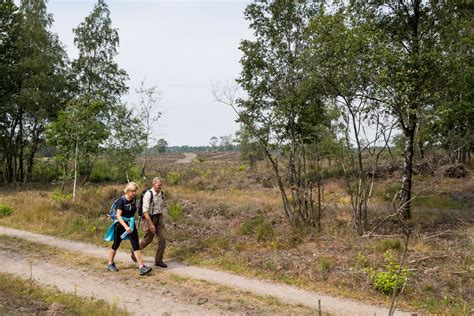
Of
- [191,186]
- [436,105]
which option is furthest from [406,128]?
[191,186]

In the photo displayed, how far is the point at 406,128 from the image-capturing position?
515 inches

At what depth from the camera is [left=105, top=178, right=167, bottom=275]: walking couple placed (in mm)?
7746

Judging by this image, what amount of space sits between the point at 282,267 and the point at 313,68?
6325 mm

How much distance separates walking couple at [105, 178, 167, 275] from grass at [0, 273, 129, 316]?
1496 mm

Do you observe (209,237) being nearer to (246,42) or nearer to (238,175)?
(246,42)

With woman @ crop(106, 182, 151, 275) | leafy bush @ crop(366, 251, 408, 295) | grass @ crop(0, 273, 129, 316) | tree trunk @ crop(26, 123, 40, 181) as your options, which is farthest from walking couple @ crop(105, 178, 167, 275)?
tree trunk @ crop(26, 123, 40, 181)

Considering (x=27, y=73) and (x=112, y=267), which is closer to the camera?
(x=112, y=267)

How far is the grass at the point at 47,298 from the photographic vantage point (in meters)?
5.68

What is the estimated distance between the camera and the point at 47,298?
637 cm

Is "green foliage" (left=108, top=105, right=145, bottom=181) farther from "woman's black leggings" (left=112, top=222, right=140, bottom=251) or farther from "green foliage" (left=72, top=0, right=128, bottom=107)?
"woman's black leggings" (left=112, top=222, right=140, bottom=251)

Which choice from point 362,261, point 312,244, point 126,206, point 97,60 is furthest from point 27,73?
point 362,261

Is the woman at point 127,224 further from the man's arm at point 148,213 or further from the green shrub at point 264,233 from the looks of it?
the green shrub at point 264,233

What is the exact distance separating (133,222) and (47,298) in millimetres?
2128

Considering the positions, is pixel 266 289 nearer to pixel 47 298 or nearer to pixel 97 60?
pixel 47 298
